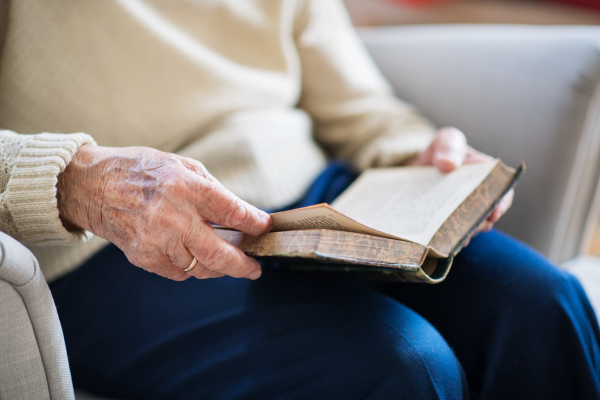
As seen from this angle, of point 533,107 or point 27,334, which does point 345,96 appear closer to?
point 533,107

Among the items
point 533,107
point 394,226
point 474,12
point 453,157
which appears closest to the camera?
point 394,226

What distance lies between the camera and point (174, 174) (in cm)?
37

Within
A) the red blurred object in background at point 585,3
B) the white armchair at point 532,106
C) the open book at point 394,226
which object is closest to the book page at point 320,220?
the open book at point 394,226

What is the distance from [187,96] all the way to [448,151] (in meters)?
0.38

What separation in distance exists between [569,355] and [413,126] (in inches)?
17.5

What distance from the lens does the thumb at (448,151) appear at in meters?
0.57

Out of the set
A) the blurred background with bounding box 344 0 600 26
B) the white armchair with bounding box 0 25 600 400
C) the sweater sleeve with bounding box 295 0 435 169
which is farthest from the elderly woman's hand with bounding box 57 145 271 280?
the blurred background with bounding box 344 0 600 26

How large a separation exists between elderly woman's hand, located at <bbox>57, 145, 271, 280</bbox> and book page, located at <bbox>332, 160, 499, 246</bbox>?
0.49ft

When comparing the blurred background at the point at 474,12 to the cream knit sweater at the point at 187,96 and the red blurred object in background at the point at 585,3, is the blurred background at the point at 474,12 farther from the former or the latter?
the cream knit sweater at the point at 187,96

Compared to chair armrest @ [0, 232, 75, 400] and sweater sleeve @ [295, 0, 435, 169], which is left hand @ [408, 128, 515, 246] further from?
chair armrest @ [0, 232, 75, 400]

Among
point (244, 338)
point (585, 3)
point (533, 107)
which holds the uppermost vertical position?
point (585, 3)

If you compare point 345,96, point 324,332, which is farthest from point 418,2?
point 324,332

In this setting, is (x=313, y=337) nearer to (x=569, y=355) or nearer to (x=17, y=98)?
(x=569, y=355)

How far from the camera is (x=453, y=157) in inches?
22.7
